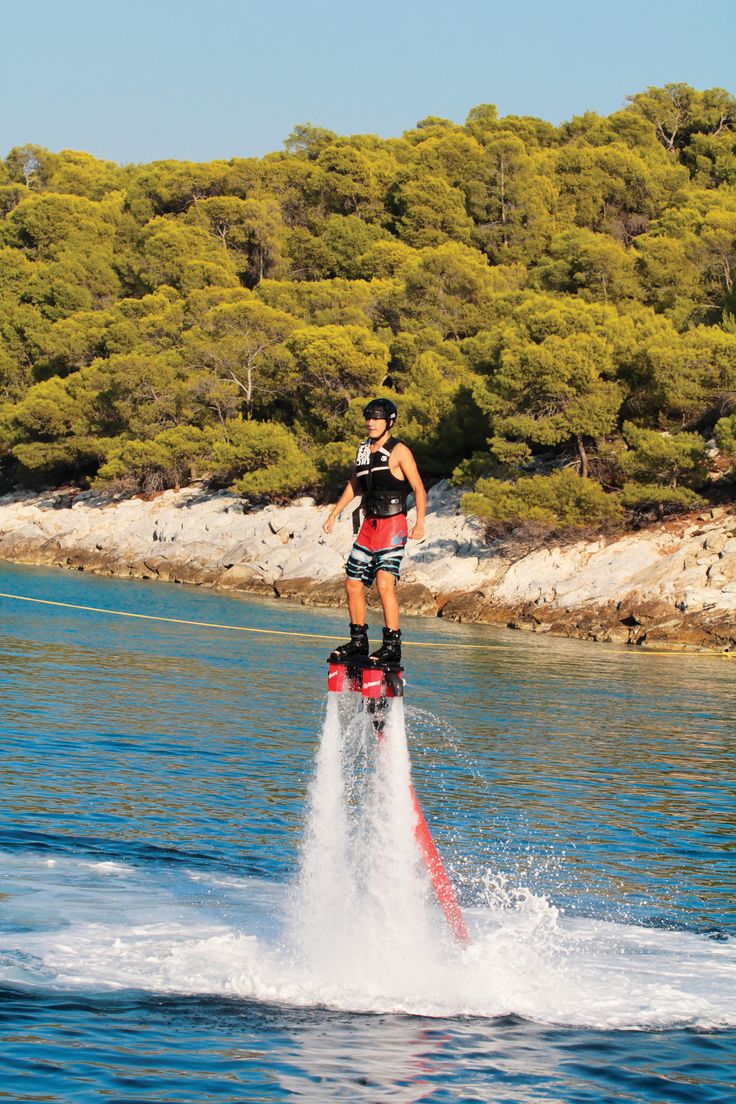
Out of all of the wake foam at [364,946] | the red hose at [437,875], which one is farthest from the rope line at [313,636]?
the red hose at [437,875]

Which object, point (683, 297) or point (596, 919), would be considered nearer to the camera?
point (596, 919)

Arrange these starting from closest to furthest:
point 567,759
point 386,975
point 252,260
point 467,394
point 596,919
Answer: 1. point 386,975
2. point 596,919
3. point 567,759
4. point 467,394
5. point 252,260

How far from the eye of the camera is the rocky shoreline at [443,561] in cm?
3853

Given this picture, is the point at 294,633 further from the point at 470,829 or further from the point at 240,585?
the point at 470,829

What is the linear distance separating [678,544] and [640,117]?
165ft

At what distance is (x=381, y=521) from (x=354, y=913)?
2943 millimetres

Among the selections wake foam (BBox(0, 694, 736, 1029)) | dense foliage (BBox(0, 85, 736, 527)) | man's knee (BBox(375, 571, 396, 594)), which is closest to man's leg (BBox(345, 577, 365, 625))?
man's knee (BBox(375, 571, 396, 594))

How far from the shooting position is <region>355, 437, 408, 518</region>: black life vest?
30.7 feet

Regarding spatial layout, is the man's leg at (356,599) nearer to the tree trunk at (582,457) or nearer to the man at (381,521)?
the man at (381,521)

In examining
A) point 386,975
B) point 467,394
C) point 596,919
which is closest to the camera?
point 386,975

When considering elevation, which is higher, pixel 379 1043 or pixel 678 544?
pixel 678 544

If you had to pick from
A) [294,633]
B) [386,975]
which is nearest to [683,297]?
[294,633]

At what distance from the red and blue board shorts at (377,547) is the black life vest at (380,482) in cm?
7

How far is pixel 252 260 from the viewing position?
81062 mm
